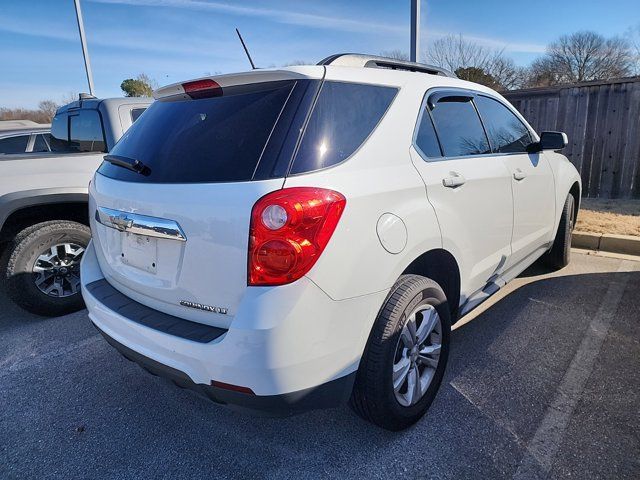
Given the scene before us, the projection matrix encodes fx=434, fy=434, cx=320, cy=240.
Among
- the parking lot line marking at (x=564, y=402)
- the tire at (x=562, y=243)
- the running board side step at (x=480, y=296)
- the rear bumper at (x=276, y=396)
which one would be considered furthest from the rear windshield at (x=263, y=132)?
the tire at (x=562, y=243)

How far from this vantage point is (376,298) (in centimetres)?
187

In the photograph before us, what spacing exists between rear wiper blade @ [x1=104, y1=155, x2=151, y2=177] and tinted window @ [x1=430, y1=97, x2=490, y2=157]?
1.59m

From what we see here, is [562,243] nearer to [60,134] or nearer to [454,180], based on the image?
[454,180]

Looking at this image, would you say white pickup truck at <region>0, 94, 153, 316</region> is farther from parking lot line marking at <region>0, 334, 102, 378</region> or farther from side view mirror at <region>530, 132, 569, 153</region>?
side view mirror at <region>530, 132, 569, 153</region>

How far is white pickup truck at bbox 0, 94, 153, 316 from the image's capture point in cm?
356

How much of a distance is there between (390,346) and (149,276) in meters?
1.17

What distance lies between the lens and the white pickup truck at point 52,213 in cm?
356

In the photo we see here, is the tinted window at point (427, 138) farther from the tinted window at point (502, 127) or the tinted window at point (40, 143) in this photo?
the tinted window at point (40, 143)

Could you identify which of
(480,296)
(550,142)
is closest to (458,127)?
(480,296)

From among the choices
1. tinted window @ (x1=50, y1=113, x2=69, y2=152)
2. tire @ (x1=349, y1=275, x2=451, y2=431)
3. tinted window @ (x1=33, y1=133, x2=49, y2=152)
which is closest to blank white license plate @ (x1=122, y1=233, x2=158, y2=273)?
tire @ (x1=349, y1=275, x2=451, y2=431)

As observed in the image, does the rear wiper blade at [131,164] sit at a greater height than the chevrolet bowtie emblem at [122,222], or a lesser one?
greater

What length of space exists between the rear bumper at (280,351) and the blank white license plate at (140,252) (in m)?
0.31

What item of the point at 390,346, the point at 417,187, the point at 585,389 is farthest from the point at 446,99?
the point at 585,389

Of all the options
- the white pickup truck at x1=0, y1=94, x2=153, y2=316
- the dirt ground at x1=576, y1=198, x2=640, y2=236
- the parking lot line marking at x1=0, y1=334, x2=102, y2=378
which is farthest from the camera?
the dirt ground at x1=576, y1=198, x2=640, y2=236
